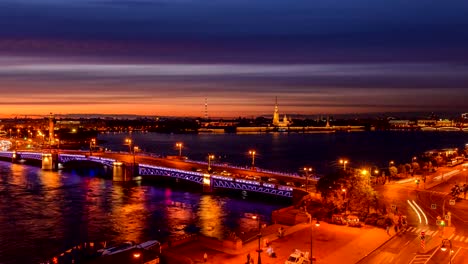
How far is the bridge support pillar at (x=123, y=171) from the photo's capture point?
67625mm

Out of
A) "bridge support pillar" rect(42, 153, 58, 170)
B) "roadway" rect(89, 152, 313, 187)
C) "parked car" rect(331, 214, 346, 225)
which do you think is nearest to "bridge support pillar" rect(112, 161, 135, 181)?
"roadway" rect(89, 152, 313, 187)

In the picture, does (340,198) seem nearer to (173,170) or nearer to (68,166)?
(173,170)

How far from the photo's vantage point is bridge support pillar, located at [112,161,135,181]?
67625 mm

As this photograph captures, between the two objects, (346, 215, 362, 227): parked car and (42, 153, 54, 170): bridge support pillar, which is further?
(42, 153, 54, 170): bridge support pillar

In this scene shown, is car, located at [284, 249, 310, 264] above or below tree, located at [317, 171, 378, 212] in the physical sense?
below

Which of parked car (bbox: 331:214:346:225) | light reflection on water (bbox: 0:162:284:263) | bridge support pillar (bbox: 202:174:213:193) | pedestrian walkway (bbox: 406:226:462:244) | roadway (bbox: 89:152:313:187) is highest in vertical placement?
roadway (bbox: 89:152:313:187)

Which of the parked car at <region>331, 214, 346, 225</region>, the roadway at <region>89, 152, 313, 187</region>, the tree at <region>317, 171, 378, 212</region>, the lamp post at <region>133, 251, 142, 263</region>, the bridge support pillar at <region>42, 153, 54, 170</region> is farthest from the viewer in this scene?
the bridge support pillar at <region>42, 153, 54, 170</region>

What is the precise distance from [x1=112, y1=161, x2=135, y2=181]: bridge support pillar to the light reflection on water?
241 centimetres

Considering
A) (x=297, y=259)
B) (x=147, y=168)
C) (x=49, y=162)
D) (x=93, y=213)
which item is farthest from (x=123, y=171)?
(x=297, y=259)

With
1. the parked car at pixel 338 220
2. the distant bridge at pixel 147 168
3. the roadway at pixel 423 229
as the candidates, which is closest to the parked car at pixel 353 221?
the parked car at pixel 338 220

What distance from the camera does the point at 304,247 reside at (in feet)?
85.6

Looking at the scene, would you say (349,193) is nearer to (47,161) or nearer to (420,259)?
(420,259)

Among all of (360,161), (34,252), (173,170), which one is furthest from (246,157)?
(34,252)

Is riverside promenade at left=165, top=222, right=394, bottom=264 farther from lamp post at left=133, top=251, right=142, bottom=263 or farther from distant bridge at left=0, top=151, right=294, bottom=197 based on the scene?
distant bridge at left=0, top=151, right=294, bottom=197
